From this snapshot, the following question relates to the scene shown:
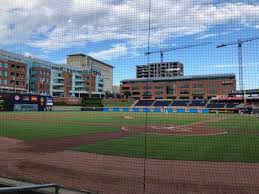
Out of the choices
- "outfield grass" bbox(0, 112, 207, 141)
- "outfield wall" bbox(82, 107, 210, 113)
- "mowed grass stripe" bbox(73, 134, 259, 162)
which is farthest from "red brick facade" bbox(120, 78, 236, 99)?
"outfield wall" bbox(82, 107, 210, 113)

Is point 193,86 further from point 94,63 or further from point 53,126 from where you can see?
point 53,126

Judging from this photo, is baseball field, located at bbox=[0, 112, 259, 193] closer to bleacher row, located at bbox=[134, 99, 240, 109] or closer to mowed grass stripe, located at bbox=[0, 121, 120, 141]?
mowed grass stripe, located at bbox=[0, 121, 120, 141]

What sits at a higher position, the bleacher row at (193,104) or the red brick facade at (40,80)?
the red brick facade at (40,80)

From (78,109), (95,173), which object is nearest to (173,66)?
(95,173)

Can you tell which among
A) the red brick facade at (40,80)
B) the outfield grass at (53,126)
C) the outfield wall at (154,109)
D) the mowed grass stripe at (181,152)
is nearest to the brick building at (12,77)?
the red brick facade at (40,80)

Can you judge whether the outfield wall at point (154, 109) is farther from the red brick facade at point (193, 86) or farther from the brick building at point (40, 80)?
the red brick facade at point (193, 86)

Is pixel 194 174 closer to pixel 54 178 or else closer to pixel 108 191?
pixel 108 191

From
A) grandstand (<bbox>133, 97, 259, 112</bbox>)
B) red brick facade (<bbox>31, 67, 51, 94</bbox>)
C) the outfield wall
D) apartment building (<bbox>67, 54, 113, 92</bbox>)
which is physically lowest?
the outfield wall

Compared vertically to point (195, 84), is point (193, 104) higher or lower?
lower

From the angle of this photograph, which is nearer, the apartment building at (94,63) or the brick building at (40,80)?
the apartment building at (94,63)

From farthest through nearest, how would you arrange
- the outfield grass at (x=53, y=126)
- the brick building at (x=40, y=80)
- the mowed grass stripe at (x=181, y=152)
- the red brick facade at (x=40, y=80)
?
the red brick facade at (x=40, y=80), the brick building at (x=40, y=80), the outfield grass at (x=53, y=126), the mowed grass stripe at (x=181, y=152)

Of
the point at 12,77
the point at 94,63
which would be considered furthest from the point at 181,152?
the point at 12,77

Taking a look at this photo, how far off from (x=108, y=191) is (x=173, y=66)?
16.9 ft

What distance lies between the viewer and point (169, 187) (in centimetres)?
550
